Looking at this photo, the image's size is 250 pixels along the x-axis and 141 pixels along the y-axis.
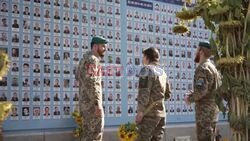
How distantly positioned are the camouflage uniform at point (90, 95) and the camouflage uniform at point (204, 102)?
1.17 metres

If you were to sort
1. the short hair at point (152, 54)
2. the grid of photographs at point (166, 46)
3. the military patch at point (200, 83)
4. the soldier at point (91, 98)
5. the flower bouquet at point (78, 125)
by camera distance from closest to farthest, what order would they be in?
the soldier at point (91, 98), the military patch at point (200, 83), the short hair at point (152, 54), the flower bouquet at point (78, 125), the grid of photographs at point (166, 46)

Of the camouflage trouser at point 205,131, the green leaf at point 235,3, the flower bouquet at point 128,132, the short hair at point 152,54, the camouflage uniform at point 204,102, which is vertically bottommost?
the flower bouquet at point 128,132

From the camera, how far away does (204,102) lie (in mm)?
4828

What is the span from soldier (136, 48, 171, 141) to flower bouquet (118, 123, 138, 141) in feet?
4.00

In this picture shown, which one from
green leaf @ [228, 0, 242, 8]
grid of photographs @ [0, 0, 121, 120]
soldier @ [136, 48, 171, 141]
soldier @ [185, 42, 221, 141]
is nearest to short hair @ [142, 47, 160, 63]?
soldier @ [136, 48, 171, 141]

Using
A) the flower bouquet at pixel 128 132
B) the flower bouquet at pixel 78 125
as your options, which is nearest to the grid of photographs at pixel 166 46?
the flower bouquet at pixel 128 132

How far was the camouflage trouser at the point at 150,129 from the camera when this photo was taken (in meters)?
4.72

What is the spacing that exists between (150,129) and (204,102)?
756 millimetres

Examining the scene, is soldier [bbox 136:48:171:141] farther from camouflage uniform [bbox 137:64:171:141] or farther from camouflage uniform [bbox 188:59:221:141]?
camouflage uniform [bbox 188:59:221:141]

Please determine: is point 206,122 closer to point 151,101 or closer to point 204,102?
point 204,102

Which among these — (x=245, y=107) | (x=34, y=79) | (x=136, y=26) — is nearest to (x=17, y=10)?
(x=34, y=79)

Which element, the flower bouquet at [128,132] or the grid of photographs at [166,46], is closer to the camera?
the flower bouquet at [128,132]

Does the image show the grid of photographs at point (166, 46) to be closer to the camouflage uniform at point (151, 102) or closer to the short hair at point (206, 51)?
the camouflage uniform at point (151, 102)

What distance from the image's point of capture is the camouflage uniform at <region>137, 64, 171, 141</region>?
472 cm
